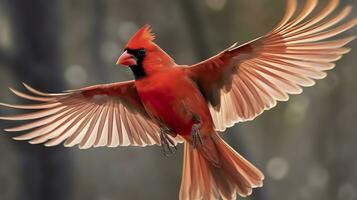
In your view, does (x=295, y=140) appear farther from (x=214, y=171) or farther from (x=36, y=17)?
(x=214, y=171)

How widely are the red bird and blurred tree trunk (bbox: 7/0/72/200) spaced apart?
2.91 meters

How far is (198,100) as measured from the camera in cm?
258

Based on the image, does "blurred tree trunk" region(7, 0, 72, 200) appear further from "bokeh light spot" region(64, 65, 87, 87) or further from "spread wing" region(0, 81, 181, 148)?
"spread wing" region(0, 81, 181, 148)

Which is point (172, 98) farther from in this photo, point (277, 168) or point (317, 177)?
point (317, 177)

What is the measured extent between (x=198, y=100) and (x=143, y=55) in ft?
1.00

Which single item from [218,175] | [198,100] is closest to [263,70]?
[198,100]

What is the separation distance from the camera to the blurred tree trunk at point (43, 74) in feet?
19.8

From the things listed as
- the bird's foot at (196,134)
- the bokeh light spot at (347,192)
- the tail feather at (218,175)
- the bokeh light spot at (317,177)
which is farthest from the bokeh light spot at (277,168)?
the bird's foot at (196,134)

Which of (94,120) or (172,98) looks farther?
(94,120)

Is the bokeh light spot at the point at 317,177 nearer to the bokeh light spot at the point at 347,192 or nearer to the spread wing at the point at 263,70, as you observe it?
the bokeh light spot at the point at 347,192

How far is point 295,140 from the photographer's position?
9.74 meters

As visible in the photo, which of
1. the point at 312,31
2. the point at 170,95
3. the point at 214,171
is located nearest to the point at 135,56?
the point at 170,95

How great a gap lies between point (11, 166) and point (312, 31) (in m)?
5.67

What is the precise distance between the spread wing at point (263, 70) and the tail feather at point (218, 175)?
122 millimetres
